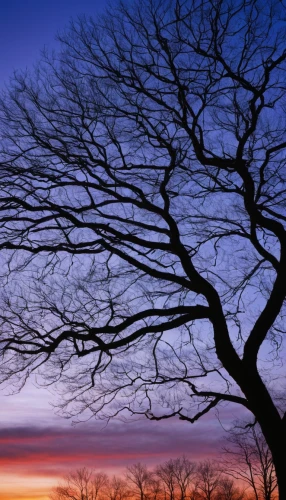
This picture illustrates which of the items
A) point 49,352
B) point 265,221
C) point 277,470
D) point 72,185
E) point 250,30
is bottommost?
point 277,470

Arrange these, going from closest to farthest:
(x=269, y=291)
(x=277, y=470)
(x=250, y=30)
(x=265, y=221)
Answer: (x=277, y=470)
(x=250, y=30)
(x=265, y=221)
(x=269, y=291)

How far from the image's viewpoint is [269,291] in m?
11.1

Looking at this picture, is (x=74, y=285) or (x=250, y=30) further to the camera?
(x=74, y=285)

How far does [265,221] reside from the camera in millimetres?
10258

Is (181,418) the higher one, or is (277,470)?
(181,418)

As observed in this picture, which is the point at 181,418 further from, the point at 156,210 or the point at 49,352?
the point at 156,210

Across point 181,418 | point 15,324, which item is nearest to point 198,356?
point 181,418

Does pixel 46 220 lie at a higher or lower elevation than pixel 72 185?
lower

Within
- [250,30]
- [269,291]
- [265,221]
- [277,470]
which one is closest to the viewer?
[277,470]

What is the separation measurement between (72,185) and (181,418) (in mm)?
4986

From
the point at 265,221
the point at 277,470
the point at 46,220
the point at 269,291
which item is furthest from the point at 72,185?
the point at 277,470

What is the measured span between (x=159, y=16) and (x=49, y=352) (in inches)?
251

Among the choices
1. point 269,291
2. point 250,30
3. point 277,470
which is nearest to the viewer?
point 277,470

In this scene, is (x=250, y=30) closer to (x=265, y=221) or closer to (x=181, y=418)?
(x=265, y=221)
